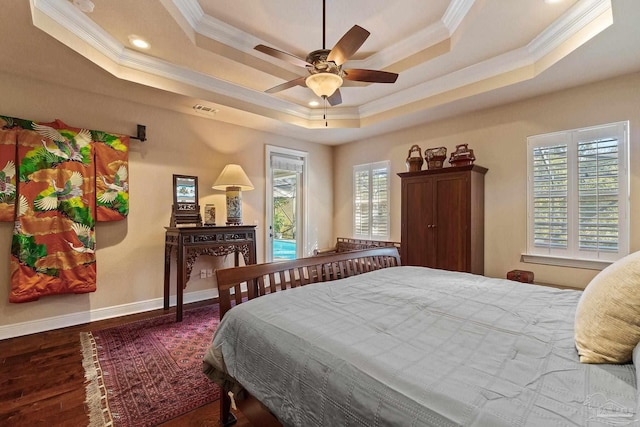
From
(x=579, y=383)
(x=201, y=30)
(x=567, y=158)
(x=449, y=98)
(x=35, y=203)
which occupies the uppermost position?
(x=201, y=30)

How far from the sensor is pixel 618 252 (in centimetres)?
288

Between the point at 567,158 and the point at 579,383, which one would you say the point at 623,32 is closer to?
the point at 567,158

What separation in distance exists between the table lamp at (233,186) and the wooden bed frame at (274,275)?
6.24 ft

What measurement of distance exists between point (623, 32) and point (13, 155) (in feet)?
17.1

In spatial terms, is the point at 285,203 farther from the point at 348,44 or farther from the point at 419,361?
the point at 419,361

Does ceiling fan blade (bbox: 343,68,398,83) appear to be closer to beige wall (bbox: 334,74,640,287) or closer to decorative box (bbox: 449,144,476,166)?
decorative box (bbox: 449,144,476,166)

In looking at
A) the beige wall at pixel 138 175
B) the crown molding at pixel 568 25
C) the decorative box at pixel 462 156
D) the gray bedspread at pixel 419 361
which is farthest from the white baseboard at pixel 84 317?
the crown molding at pixel 568 25

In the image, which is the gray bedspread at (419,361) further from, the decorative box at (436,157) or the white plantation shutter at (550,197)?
the decorative box at (436,157)

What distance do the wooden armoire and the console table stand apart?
2133 millimetres

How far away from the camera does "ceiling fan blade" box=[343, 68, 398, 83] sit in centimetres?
238

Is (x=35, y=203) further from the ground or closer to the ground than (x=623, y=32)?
closer to the ground

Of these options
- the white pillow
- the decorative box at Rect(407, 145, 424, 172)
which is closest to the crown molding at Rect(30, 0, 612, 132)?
the decorative box at Rect(407, 145, 424, 172)

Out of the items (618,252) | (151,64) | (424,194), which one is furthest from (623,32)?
(151,64)

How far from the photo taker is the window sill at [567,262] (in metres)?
2.99
